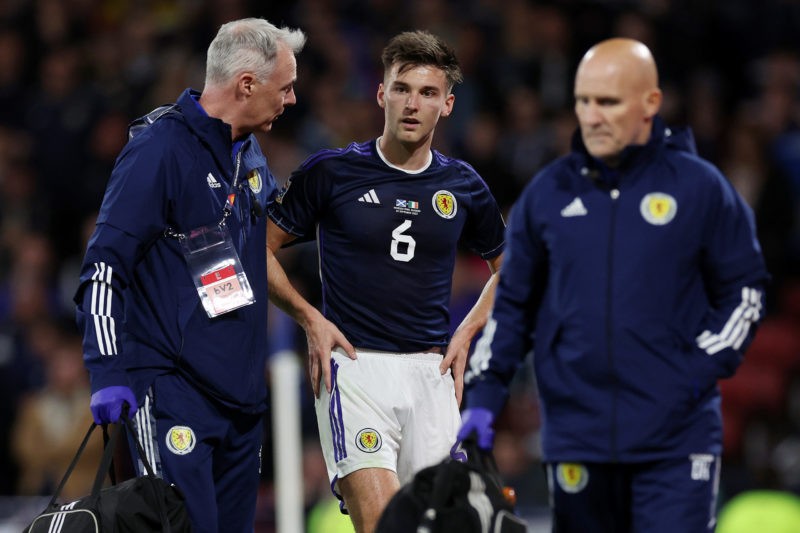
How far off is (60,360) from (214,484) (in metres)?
5.03

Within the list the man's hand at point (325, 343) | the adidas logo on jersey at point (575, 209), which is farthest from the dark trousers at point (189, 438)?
the adidas logo on jersey at point (575, 209)

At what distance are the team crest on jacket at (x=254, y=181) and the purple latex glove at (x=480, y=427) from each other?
4.89 ft

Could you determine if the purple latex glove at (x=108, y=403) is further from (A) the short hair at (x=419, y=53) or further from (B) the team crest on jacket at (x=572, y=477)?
(A) the short hair at (x=419, y=53)

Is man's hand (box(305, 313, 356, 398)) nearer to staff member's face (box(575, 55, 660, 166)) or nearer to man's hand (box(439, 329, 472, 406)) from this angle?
man's hand (box(439, 329, 472, 406))

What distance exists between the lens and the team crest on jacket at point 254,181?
5227mm

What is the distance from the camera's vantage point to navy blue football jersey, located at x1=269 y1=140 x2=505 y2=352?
5.40 m

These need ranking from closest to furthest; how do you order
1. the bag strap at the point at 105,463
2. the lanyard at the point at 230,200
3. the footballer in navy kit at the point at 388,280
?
1. the bag strap at the point at 105,463
2. the lanyard at the point at 230,200
3. the footballer in navy kit at the point at 388,280

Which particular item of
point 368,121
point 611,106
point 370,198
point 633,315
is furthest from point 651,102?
point 368,121

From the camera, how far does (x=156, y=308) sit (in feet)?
15.9

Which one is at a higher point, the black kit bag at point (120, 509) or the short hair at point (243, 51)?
the short hair at point (243, 51)

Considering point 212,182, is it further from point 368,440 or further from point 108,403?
point 368,440

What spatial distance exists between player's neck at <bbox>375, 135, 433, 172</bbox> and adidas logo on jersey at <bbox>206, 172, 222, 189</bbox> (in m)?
0.81

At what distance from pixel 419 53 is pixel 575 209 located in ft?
4.81

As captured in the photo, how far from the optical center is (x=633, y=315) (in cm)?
407
